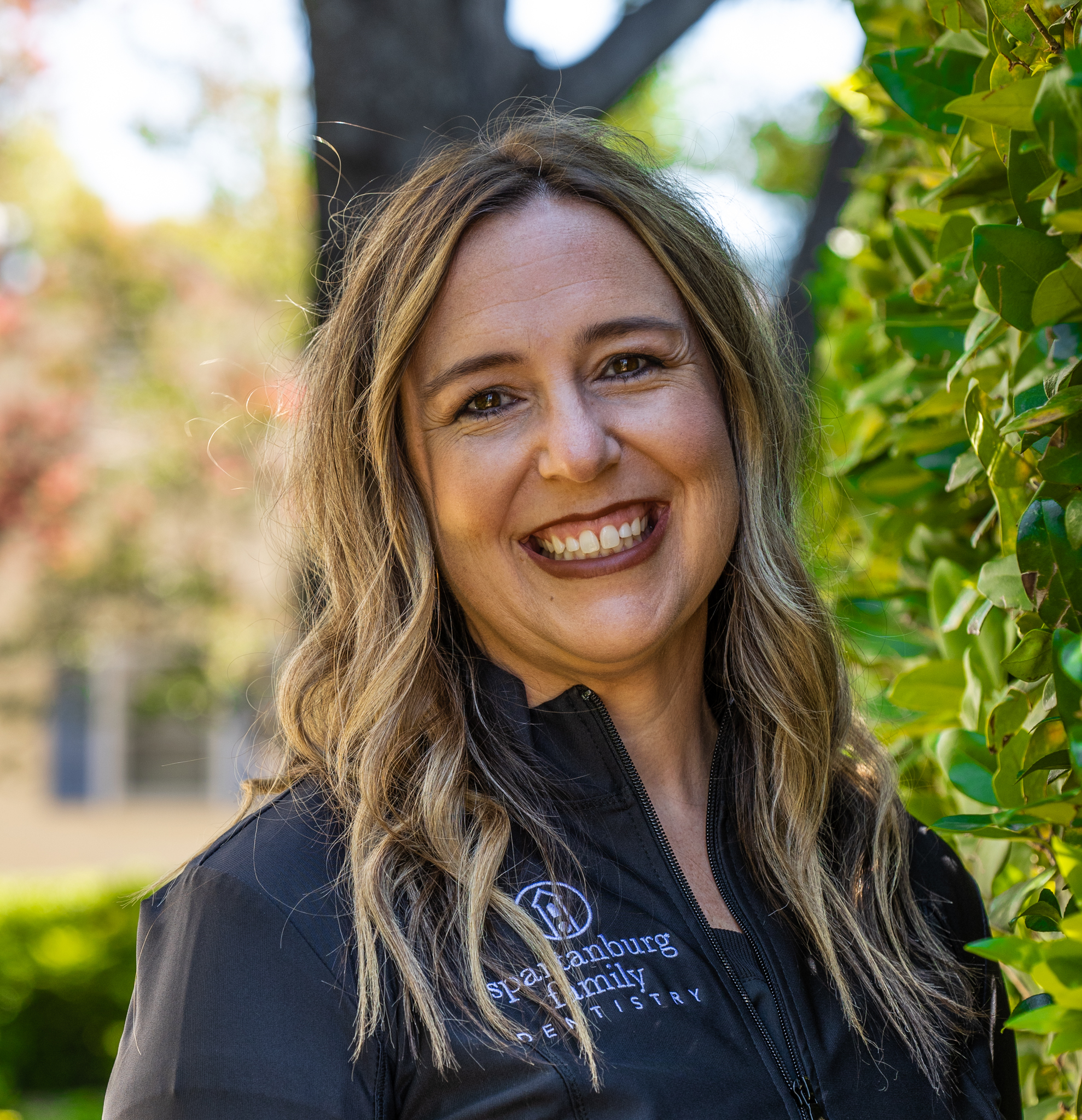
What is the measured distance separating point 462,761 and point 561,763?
0.16 metres

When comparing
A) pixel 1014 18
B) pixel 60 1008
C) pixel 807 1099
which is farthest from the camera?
pixel 60 1008

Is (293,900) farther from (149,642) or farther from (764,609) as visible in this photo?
(149,642)

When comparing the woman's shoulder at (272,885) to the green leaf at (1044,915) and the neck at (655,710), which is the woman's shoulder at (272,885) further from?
the green leaf at (1044,915)

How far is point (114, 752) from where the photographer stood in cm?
1625

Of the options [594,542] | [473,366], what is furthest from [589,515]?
[473,366]

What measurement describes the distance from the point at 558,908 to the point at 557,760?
251 mm

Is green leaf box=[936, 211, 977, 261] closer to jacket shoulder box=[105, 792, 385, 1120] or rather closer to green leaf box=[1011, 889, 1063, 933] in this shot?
green leaf box=[1011, 889, 1063, 933]

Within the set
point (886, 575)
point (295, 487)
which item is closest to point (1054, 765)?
point (886, 575)

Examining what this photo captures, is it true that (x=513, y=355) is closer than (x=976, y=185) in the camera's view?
No

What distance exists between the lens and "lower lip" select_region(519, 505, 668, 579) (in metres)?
1.82

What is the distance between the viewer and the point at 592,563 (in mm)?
1826

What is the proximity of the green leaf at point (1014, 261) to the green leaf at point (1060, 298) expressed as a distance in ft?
0.06

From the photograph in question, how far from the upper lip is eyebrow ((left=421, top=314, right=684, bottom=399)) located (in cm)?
24

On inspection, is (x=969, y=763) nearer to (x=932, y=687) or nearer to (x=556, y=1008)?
(x=932, y=687)
